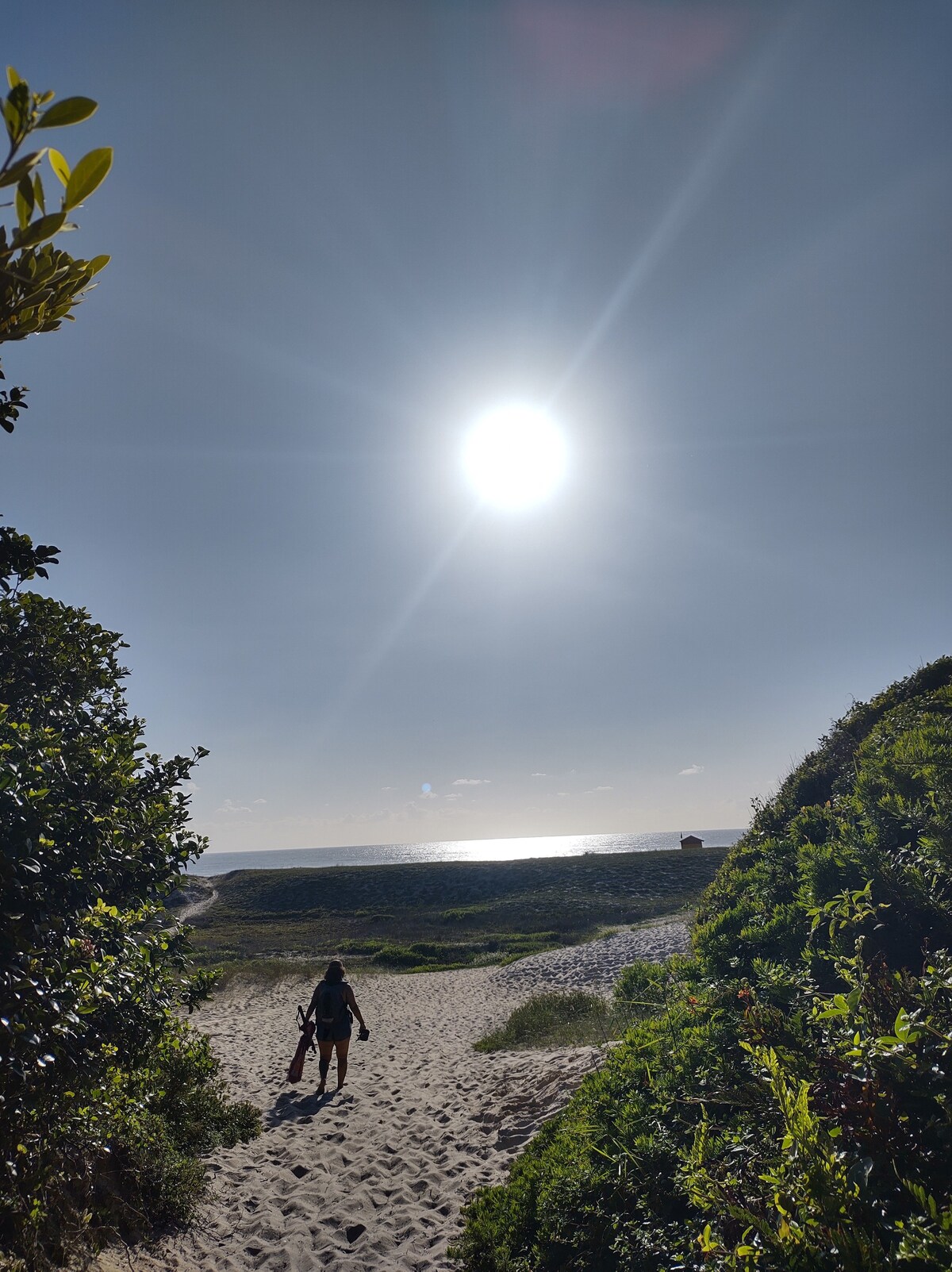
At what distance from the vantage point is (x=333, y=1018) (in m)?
8.68

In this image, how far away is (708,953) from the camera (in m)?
5.23

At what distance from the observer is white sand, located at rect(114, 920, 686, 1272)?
4742 millimetres

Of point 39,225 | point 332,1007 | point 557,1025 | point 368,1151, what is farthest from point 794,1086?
point 557,1025

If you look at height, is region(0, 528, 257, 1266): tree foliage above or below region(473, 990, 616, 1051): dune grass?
above

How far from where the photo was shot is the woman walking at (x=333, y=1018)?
8680 mm

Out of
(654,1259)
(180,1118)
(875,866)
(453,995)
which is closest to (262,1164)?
(180,1118)

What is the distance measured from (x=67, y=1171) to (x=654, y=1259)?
3521mm

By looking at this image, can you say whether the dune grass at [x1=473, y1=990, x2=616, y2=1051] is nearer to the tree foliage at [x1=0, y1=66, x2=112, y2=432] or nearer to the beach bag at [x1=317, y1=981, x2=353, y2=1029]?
the beach bag at [x1=317, y1=981, x2=353, y2=1029]

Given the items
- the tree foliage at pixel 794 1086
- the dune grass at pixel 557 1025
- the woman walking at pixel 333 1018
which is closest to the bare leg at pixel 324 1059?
the woman walking at pixel 333 1018

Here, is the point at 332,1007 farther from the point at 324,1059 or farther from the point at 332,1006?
the point at 324,1059

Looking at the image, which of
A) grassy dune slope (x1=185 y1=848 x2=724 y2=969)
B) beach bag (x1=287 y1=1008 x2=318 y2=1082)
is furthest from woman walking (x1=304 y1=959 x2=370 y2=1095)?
grassy dune slope (x1=185 y1=848 x2=724 y2=969)

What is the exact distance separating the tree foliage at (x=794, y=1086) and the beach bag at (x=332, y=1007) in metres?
3.80

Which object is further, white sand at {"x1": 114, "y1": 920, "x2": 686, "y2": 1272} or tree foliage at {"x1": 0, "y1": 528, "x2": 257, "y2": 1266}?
white sand at {"x1": 114, "y1": 920, "x2": 686, "y2": 1272}

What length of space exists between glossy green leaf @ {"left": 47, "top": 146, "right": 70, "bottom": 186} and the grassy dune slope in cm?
2621
